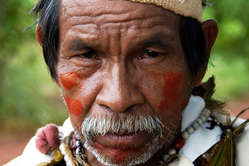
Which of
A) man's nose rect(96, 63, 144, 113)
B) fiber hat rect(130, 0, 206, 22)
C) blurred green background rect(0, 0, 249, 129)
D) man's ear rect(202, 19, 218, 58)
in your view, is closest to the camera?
man's nose rect(96, 63, 144, 113)

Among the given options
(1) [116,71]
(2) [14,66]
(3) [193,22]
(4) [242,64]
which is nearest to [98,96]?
(1) [116,71]

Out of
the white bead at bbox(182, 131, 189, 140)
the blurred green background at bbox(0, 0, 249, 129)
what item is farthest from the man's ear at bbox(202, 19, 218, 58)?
the blurred green background at bbox(0, 0, 249, 129)

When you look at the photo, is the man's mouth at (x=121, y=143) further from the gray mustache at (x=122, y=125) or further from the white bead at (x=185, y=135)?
the white bead at (x=185, y=135)

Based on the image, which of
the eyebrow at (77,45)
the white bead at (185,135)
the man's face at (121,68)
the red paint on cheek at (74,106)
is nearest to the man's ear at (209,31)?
the man's face at (121,68)

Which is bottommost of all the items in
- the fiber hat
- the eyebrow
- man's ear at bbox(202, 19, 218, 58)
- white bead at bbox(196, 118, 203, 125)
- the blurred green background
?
the blurred green background

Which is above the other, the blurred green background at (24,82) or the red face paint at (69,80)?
the red face paint at (69,80)

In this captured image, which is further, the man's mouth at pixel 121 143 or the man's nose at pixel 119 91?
the man's mouth at pixel 121 143

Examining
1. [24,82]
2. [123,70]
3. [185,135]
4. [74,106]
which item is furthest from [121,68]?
[24,82]

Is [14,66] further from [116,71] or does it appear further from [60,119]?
[116,71]

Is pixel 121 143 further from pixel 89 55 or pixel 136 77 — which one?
pixel 89 55

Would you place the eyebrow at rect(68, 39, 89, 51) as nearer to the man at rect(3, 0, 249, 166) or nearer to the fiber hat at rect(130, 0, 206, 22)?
the man at rect(3, 0, 249, 166)
